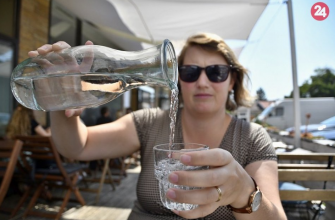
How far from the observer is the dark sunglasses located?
1.44 m

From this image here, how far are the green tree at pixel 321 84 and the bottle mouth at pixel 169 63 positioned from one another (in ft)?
5.17

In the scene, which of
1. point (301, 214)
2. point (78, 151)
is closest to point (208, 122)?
point (78, 151)

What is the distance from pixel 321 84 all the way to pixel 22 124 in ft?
12.4

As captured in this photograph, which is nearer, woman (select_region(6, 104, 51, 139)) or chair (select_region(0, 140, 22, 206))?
chair (select_region(0, 140, 22, 206))

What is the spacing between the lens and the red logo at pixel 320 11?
1.40 meters

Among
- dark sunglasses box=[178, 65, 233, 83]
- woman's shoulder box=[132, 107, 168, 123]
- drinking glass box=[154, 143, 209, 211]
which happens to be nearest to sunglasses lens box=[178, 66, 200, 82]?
dark sunglasses box=[178, 65, 233, 83]

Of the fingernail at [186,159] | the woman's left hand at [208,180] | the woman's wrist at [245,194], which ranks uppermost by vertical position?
the fingernail at [186,159]

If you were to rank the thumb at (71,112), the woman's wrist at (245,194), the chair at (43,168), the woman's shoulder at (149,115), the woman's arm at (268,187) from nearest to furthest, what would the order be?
the woman's wrist at (245,194) < the woman's arm at (268,187) < the thumb at (71,112) < the woman's shoulder at (149,115) < the chair at (43,168)

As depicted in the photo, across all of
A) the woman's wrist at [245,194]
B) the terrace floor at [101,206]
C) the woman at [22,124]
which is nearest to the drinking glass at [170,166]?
the woman's wrist at [245,194]

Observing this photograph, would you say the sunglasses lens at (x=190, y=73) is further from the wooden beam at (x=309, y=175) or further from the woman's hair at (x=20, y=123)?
the woman's hair at (x=20, y=123)

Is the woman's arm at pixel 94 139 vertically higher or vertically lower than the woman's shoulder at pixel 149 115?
lower

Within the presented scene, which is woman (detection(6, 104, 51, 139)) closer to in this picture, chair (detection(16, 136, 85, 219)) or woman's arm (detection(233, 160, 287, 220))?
chair (detection(16, 136, 85, 219))

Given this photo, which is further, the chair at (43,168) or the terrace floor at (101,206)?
the terrace floor at (101,206)

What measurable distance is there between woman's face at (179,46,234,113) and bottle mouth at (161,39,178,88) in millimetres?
567
